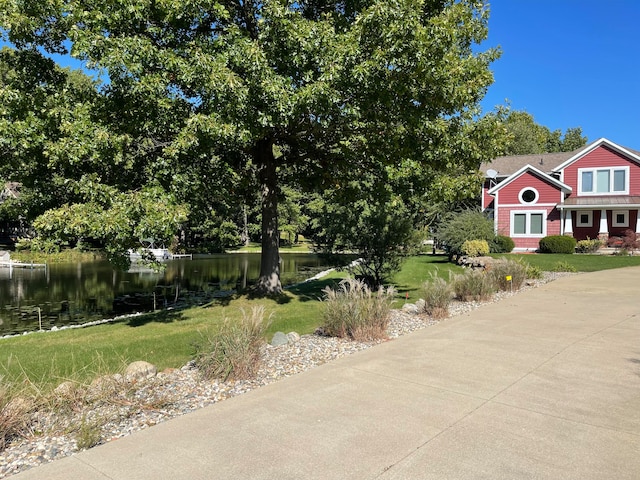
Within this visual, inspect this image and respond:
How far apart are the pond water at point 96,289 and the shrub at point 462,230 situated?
24.0ft

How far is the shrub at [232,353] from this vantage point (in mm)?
5797

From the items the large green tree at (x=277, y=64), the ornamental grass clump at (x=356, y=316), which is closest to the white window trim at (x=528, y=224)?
the large green tree at (x=277, y=64)

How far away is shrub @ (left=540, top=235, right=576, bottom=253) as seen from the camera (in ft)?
87.7

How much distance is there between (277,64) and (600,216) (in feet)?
86.0

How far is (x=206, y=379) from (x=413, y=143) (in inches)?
302

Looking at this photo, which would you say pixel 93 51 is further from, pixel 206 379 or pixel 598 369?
pixel 598 369

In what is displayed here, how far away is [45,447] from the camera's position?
4.08 meters

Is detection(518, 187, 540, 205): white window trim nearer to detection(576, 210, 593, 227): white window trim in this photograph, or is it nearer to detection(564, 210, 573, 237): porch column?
detection(564, 210, 573, 237): porch column

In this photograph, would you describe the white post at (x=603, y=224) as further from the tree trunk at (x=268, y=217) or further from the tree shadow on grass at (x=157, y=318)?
the tree shadow on grass at (x=157, y=318)

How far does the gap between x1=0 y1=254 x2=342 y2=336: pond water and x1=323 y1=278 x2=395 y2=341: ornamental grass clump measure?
6740mm

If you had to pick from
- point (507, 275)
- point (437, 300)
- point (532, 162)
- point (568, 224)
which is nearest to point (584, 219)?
point (568, 224)

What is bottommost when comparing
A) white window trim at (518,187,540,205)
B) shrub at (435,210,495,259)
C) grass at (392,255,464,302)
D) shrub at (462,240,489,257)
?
grass at (392,255,464,302)

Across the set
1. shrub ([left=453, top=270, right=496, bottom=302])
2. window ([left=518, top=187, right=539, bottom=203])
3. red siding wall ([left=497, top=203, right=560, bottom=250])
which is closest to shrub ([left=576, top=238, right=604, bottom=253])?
red siding wall ([left=497, top=203, right=560, bottom=250])

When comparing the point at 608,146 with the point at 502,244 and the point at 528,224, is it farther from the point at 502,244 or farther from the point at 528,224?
the point at 502,244
